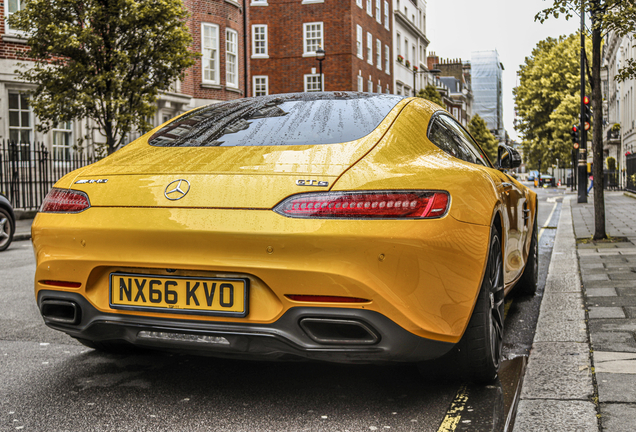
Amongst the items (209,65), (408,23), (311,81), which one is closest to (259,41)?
(311,81)

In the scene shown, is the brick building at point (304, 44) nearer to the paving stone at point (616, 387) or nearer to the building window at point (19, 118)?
the building window at point (19, 118)

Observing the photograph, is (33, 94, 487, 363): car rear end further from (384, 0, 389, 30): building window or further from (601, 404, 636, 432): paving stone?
(384, 0, 389, 30): building window

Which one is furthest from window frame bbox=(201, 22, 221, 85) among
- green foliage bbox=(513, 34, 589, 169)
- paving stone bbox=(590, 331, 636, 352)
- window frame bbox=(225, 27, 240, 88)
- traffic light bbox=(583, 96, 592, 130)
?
green foliage bbox=(513, 34, 589, 169)

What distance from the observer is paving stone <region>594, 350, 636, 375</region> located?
11.3 ft

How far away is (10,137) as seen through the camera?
62.2ft

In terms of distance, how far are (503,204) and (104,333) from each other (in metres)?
2.17

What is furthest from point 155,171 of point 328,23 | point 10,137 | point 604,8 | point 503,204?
point 328,23

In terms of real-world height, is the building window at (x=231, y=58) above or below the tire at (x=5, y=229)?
above

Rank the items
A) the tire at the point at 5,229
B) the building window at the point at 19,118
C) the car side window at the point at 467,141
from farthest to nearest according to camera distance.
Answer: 1. the building window at the point at 19,118
2. the tire at the point at 5,229
3. the car side window at the point at 467,141

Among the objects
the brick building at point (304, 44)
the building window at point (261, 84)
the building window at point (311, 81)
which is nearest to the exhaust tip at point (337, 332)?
the brick building at point (304, 44)

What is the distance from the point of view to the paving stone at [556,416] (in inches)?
109

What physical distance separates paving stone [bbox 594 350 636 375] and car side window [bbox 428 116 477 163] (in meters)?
1.26

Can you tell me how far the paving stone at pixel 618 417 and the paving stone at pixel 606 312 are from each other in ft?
6.33

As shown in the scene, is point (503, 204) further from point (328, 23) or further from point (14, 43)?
point (328, 23)
